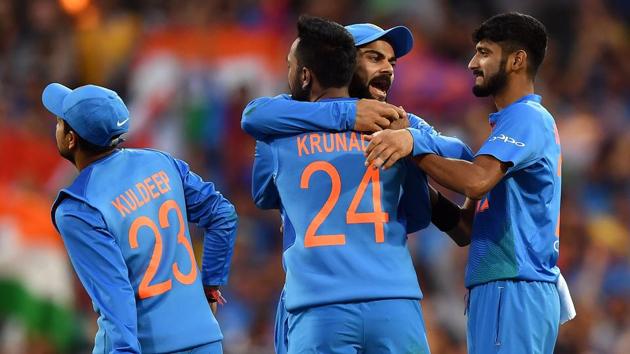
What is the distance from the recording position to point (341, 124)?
16.4 ft

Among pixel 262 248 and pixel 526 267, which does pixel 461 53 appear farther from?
pixel 526 267

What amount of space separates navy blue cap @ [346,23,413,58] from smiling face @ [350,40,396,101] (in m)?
0.03

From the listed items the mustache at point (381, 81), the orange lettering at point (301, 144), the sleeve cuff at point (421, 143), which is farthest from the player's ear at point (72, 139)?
the sleeve cuff at point (421, 143)

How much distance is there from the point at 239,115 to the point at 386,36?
6398 mm

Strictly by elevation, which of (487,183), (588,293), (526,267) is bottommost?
(588,293)

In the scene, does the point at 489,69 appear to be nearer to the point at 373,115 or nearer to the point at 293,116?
the point at 373,115

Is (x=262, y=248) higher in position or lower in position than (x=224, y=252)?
lower

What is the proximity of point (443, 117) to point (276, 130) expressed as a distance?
5.75 m

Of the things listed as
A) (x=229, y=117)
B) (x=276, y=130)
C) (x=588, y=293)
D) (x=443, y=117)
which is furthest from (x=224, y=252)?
(x=229, y=117)

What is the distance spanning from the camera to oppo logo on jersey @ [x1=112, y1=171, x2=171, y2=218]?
505 centimetres

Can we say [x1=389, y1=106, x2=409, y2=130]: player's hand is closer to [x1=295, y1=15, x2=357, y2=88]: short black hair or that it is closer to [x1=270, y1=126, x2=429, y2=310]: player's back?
[x1=270, y1=126, x2=429, y2=310]: player's back

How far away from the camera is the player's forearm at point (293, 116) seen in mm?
5004

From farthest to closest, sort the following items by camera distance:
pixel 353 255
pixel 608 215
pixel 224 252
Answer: pixel 608 215
pixel 224 252
pixel 353 255

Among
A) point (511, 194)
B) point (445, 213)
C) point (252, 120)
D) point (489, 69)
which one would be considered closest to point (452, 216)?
point (445, 213)
